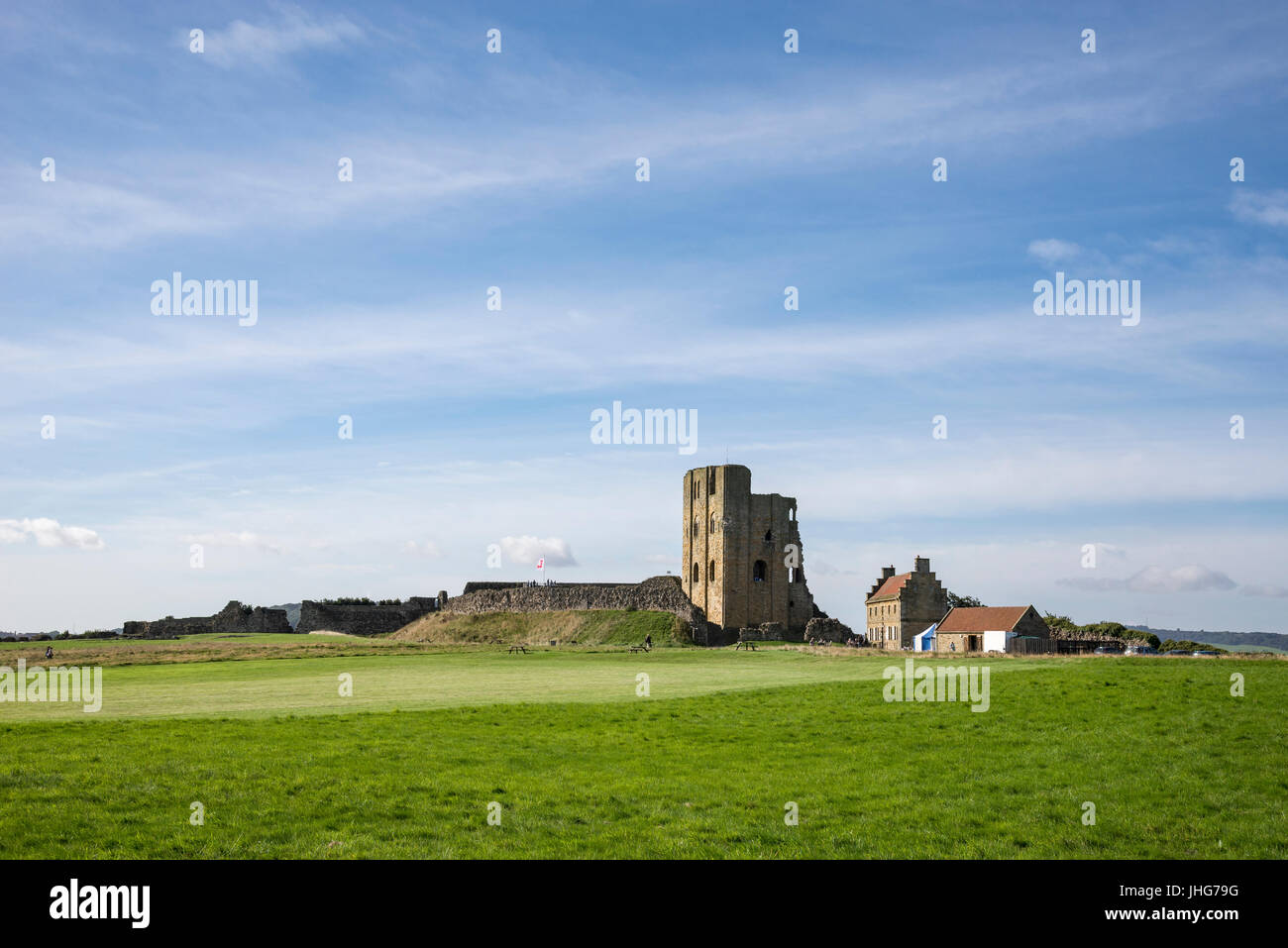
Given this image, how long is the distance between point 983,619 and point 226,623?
8764cm

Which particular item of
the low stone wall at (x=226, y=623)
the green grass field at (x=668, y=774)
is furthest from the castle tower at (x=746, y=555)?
the green grass field at (x=668, y=774)

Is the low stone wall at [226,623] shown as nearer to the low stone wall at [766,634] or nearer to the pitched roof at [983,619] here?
the low stone wall at [766,634]

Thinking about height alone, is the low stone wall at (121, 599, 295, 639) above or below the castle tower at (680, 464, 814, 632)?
below

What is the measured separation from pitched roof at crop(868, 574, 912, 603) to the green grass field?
5751 cm

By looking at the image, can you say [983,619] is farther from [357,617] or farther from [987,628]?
[357,617]

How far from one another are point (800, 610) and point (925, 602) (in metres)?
15.9

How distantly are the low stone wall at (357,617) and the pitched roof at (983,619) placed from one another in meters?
68.3

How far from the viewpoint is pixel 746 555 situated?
334 feet

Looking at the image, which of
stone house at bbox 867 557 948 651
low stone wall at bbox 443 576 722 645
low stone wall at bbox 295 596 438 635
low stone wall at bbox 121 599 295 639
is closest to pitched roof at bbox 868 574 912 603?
stone house at bbox 867 557 948 651

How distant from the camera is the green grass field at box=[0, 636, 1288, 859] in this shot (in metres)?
15.2

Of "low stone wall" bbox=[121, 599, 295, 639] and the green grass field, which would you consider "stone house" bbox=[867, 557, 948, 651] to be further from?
"low stone wall" bbox=[121, 599, 295, 639]

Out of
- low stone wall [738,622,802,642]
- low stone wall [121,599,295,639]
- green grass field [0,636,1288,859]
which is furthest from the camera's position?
low stone wall [121,599,295,639]
